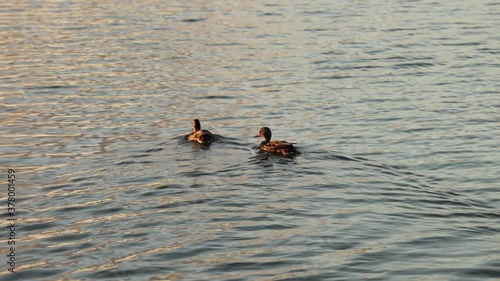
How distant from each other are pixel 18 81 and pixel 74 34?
30.4 ft

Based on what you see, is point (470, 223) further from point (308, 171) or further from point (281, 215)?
point (308, 171)

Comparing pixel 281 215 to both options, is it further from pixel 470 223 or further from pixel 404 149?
pixel 404 149

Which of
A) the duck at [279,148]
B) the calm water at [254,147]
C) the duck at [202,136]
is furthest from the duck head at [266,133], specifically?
the duck at [202,136]

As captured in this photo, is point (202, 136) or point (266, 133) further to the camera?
point (266, 133)

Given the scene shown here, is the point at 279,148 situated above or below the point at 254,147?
above

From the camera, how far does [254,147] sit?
23.5m

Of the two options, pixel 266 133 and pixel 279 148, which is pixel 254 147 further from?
pixel 279 148

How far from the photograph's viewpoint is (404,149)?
76.4 feet

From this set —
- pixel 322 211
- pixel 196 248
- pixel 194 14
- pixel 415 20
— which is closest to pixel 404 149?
pixel 322 211

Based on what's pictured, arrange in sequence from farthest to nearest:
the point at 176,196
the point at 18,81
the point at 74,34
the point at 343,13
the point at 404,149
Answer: the point at 343,13 < the point at 74,34 < the point at 18,81 < the point at 404,149 < the point at 176,196

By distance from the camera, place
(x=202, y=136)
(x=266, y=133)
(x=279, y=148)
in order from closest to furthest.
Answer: (x=279, y=148)
(x=202, y=136)
(x=266, y=133)

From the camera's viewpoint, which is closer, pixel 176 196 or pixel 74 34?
pixel 176 196

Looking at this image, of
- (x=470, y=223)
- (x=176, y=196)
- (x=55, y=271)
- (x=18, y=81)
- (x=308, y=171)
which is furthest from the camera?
(x=18, y=81)

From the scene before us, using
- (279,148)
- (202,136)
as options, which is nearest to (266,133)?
(202,136)
